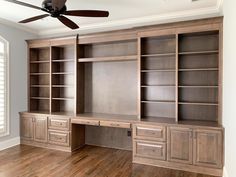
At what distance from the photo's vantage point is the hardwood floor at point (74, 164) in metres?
3.14

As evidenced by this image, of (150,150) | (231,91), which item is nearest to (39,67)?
(150,150)

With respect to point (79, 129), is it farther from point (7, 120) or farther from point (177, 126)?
point (177, 126)

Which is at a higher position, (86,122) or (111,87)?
(111,87)

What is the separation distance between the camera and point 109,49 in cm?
442

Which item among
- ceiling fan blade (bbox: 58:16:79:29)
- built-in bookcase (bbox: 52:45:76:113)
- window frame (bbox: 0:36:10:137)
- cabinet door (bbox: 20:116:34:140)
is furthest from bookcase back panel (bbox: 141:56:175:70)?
window frame (bbox: 0:36:10:137)

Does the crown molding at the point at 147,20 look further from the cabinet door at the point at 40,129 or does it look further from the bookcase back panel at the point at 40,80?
the cabinet door at the point at 40,129

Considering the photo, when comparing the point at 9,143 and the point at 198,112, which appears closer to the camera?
the point at 198,112

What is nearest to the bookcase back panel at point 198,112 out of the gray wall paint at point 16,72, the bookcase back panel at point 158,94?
the bookcase back panel at point 158,94

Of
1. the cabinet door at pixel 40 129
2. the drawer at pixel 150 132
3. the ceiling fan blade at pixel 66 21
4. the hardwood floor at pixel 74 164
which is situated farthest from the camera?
the cabinet door at pixel 40 129

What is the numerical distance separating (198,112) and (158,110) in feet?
2.51

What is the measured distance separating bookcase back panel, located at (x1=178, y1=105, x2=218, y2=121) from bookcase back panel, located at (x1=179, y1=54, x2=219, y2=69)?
765mm

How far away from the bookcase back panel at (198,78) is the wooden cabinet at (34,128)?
312 centimetres

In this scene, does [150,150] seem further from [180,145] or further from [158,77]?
[158,77]

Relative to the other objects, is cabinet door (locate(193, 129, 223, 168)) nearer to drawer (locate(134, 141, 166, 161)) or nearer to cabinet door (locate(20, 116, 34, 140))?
drawer (locate(134, 141, 166, 161))
